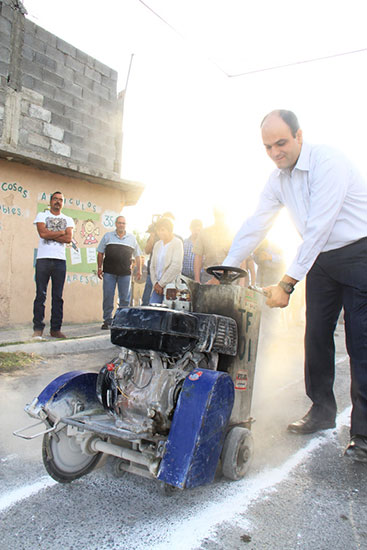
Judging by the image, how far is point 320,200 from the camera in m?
2.84

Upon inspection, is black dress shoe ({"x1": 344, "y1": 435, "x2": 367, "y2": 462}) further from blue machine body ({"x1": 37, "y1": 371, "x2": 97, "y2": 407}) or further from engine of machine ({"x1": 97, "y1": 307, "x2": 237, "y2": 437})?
blue machine body ({"x1": 37, "y1": 371, "x2": 97, "y2": 407})

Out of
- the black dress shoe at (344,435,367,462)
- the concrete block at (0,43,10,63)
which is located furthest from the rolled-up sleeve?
the concrete block at (0,43,10,63)

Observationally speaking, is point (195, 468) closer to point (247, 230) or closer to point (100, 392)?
point (100, 392)

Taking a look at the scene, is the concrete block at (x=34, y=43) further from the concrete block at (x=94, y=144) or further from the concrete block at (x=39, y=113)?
the concrete block at (x=94, y=144)

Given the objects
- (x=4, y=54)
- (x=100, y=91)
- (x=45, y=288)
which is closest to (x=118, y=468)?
(x=45, y=288)

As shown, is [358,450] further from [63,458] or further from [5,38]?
[5,38]

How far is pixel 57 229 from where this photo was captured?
6559mm

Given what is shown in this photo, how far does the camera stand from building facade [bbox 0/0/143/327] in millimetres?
7633

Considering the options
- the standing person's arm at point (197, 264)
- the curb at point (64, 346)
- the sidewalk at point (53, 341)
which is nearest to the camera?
the curb at point (64, 346)

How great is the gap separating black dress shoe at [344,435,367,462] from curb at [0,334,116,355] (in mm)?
3983

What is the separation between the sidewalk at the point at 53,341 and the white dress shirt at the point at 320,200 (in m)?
3.41

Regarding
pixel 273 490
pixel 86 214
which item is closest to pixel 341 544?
pixel 273 490

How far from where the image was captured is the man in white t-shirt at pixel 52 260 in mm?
6441

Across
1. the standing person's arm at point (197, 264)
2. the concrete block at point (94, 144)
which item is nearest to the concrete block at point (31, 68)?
the concrete block at point (94, 144)
